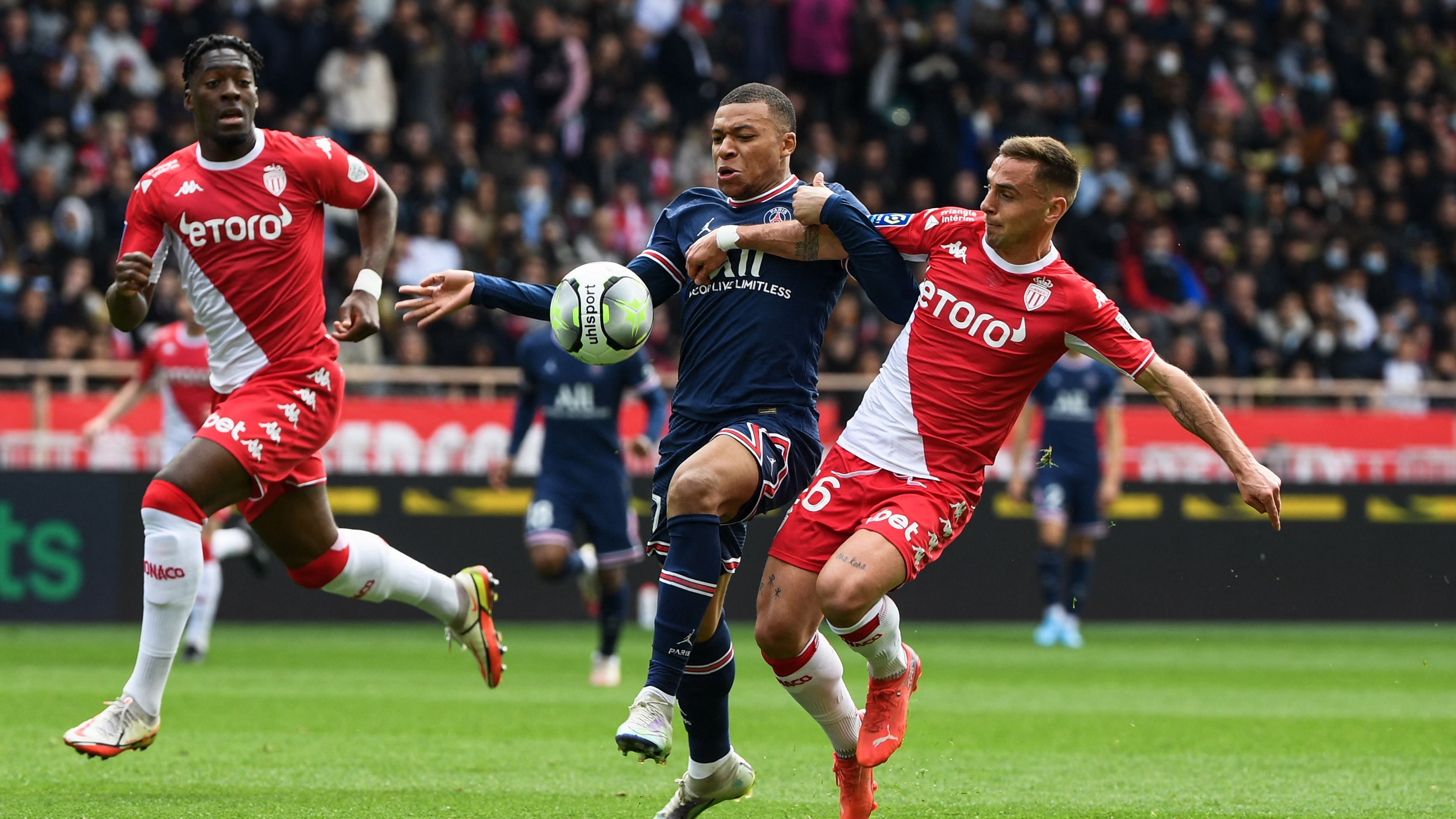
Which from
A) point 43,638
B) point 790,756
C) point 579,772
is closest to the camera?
point 579,772

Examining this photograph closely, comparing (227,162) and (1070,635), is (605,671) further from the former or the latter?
Result: (227,162)

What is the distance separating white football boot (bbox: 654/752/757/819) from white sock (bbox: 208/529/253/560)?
6775 millimetres

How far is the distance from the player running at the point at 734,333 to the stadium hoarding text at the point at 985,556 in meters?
9.27

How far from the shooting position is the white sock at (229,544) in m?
12.4

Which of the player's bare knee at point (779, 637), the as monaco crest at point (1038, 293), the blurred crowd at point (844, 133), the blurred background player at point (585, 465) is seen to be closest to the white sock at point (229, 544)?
the blurred background player at point (585, 465)

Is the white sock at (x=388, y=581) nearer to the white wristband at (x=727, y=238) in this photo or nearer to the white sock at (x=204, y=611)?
the white wristband at (x=727, y=238)

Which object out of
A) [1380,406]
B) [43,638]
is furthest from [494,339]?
[1380,406]

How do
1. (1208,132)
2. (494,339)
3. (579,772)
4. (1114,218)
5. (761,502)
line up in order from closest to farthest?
1. (761,502)
2. (579,772)
3. (494,339)
4. (1114,218)
5. (1208,132)

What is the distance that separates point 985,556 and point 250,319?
34.8ft

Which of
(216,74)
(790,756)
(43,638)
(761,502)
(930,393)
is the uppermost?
(216,74)

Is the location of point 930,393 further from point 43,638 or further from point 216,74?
point 43,638

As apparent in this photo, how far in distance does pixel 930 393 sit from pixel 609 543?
5986 mm

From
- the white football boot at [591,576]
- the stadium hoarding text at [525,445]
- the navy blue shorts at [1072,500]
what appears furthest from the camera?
the stadium hoarding text at [525,445]

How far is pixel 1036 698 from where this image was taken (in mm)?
10922
